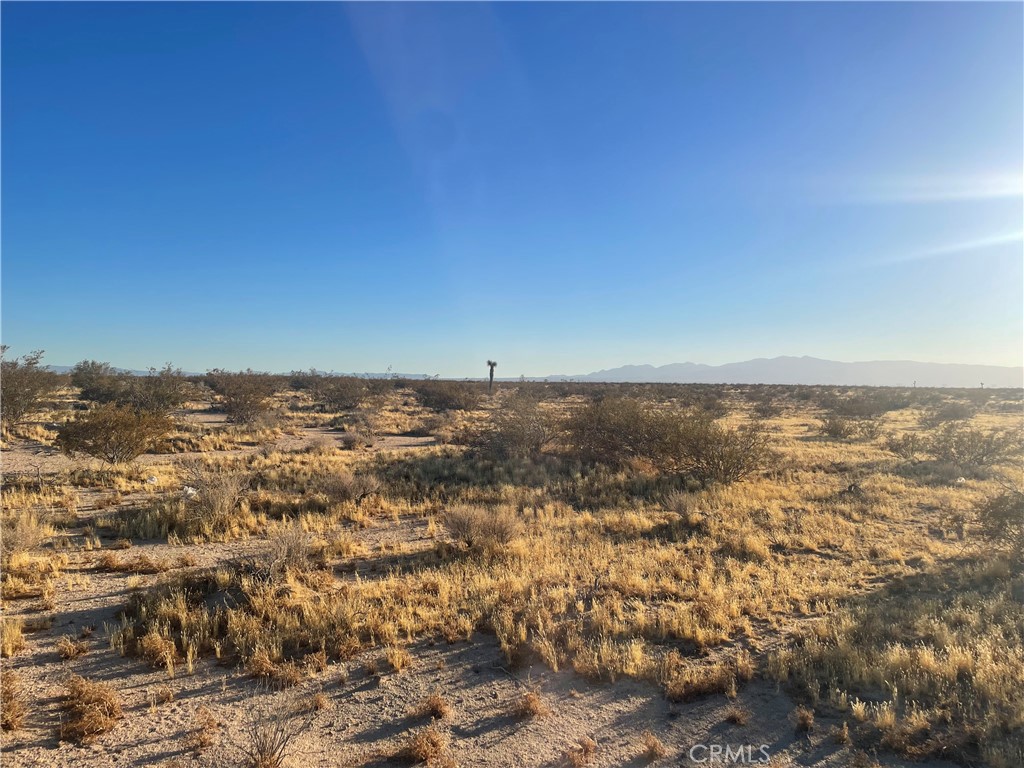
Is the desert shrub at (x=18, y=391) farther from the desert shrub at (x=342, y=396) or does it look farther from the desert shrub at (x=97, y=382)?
the desert shrub at (x=342, y=396)

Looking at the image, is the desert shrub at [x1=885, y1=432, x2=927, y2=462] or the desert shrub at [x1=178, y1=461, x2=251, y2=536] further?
the desert shrub at [x1=885, y1=432, x2=927, y2=462]

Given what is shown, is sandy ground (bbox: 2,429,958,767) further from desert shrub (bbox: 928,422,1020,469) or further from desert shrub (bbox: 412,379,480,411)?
desert shrub (bbox: 412,379,480,411)

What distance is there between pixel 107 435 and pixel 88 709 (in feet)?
46.8

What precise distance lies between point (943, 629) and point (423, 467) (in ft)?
46.1

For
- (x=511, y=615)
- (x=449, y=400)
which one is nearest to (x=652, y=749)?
(x=511, y=615)

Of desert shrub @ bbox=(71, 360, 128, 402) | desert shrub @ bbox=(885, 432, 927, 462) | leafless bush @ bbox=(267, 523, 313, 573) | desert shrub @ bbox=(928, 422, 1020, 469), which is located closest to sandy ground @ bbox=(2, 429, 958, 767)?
leafless bush @ bbox=(267, 523, 313, 573)

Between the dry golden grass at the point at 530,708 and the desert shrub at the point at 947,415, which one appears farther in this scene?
the desert shrub at the point at 947,415

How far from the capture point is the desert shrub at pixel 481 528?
9.50m

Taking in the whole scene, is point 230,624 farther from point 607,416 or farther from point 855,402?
point 855,402

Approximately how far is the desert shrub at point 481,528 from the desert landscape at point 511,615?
0.14 feet

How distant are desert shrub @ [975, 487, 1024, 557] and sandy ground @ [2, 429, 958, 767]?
25.3ft

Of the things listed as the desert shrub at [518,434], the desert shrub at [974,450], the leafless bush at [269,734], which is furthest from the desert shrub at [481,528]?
the desert shrub at [974,450]

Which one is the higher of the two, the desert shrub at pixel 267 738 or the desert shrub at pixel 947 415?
the desert shrub at pixel 947 415

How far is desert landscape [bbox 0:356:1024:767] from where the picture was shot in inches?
175
